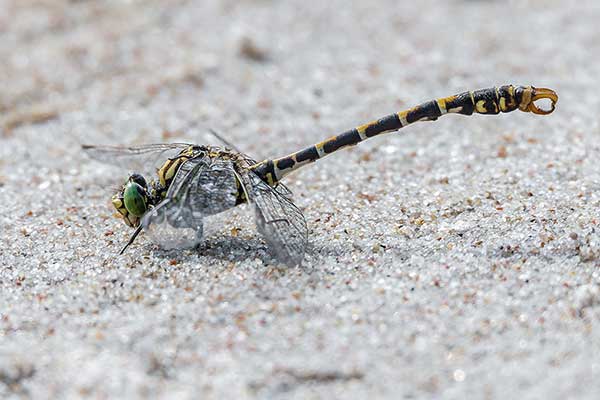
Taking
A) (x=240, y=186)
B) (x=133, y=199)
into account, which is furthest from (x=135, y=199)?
(x=240, y=186)

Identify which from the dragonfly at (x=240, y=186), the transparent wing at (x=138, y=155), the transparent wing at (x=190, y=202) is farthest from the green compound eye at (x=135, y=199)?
the transparent wing at (x=138, y=155)

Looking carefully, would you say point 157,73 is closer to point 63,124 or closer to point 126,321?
point 63,124

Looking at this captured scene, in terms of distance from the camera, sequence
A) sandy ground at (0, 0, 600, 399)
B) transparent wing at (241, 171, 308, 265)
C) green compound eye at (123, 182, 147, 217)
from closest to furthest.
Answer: sandy ground at (0, 0, 600, 399) → transparent wing at (241, 171, 308, 265) → green compound eye at (123, 182, 147, 217)

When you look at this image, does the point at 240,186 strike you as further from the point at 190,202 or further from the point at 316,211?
the point at 316,211

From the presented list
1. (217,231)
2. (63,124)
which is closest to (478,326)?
(217,231)

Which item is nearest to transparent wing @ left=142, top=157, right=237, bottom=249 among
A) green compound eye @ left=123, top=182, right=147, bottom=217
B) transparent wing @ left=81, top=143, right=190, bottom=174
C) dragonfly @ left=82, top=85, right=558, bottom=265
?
dragonfly @ left=82, top=85, right=558, bottom=265

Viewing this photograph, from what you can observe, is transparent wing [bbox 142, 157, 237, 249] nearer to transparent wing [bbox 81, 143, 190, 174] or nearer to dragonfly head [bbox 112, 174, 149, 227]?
dragonfly head [bbox 112, 174, 149, 227]

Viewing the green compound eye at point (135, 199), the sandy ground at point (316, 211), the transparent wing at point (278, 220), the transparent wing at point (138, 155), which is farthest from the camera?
the transparent wing at point (138, 155)

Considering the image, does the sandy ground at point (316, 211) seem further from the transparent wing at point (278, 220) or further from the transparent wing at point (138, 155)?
the transparent wing at point (138, 155)
